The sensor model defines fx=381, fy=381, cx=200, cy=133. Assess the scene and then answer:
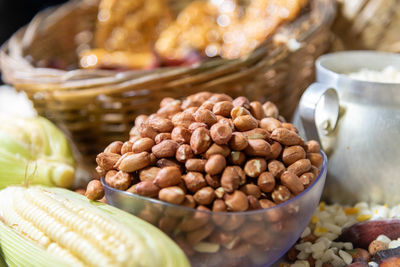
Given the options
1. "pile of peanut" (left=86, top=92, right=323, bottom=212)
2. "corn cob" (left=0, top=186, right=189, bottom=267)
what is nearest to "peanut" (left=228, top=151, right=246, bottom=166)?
"pile of peanut" (left=86, top=92, right=323, bottom=212)

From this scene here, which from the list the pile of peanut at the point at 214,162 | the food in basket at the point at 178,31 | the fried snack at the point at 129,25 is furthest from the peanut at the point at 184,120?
the fried snack at the point at 129,25

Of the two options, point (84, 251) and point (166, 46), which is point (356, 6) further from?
point (84, 251)

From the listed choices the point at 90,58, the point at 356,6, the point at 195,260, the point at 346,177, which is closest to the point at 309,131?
the point at 346,177

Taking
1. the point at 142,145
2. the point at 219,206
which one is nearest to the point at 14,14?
the point at 142,145

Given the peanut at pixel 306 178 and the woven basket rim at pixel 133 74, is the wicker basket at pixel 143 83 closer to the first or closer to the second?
the woven basket rim at pixel 133 74

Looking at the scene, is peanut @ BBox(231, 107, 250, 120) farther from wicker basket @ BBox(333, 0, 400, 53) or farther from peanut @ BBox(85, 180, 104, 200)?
wicker basket @ BBox(333, 0, 400, 53)
